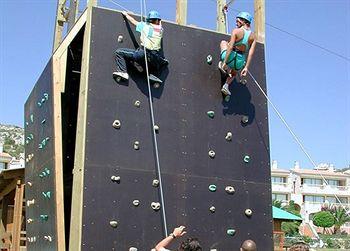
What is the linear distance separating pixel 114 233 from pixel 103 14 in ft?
9.36

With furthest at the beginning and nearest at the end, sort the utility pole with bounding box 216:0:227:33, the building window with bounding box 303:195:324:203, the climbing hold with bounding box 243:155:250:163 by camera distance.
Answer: the building window with bounding box 303:195:324:203
the utility pole with bounding box 216:0:227:33
the climbing hold with bounding box 243:155:250:163

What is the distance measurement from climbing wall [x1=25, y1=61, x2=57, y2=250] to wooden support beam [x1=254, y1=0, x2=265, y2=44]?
324 cm

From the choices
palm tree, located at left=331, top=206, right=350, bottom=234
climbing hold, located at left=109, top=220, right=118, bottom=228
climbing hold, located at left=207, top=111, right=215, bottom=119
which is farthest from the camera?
palm tree, located at left=331, top=206, right=350, bottom=234

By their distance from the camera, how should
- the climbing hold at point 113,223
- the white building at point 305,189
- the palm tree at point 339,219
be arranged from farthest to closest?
1. the white building at point 305,189
2. the palm tree at point 339,219
3. the climbing hold at point 113,223

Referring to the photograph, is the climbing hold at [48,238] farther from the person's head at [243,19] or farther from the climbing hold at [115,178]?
the person's head at [243,19]

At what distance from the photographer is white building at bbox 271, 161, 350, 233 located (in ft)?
228

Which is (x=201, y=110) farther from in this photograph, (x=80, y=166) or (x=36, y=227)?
(x=36, y=227)

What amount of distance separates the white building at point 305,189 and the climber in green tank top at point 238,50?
61874 millimetres

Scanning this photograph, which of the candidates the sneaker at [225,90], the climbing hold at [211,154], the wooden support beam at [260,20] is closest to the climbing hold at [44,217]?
the climbing hold at [211,154]

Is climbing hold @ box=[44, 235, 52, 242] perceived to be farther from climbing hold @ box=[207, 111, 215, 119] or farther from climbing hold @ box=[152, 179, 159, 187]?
climbing hold @ box=[207, 111, 215, 119]

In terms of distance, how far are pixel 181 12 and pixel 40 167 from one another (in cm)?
336

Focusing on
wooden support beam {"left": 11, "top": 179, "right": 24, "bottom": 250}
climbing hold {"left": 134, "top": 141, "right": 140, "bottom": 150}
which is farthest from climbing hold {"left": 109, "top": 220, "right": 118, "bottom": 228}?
wooden support beam {"left": 11, "top": 179, "right": 24, "bottom": 250}

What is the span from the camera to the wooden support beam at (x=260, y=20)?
8180mm

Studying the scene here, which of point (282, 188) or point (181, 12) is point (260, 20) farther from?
point (282, 188)
